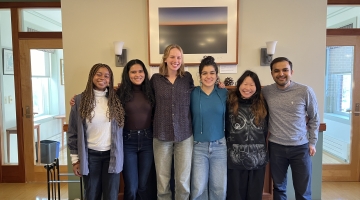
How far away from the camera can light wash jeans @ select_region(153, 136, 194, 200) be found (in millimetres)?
1809

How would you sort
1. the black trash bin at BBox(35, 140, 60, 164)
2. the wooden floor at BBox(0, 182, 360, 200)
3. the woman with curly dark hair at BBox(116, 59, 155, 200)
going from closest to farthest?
the woman with curly dark hair at BBox(116, 59, 155, 200)
the black trash bin at BBox(35, 140, 60, 164)
the wooden floor at BBox(0, 182, 360, 200)

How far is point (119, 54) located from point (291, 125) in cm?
174

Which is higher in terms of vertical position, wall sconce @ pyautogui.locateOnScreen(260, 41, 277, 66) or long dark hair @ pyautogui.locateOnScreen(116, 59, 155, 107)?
wall sconce @ pyautogui.locateOnScreen(260, 41, 277, 66)

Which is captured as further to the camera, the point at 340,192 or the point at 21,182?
the point at 21,182

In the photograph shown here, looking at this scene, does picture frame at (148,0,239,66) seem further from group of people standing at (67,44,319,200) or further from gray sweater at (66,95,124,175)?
gray sweater at (66,95,124,175)

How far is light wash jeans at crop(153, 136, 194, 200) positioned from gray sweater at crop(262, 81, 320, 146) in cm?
66

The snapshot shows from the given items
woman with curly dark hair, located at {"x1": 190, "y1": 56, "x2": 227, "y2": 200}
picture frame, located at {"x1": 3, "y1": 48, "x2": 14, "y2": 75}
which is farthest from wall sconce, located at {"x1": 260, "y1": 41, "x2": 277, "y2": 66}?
picture frame, located at {"x1": 3, "y1": 48, "x2": 14, "y2": 75}

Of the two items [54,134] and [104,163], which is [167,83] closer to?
[104,163]

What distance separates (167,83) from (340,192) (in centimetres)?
262

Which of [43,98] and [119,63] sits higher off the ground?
[119,63]

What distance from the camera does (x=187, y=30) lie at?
8.48 ft

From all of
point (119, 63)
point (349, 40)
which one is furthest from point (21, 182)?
point (349, 40)

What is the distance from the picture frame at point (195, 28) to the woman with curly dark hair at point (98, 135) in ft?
3.06

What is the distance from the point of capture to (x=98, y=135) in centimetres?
173
